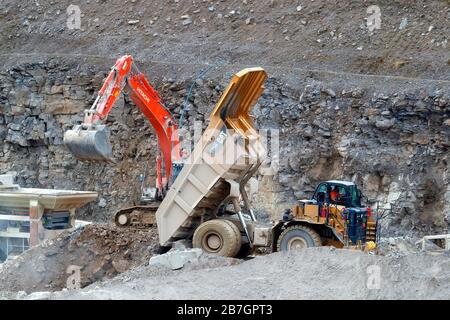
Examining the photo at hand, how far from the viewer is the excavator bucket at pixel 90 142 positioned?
37.8 ft

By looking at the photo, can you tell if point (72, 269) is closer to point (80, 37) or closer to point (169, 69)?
point (169, 69)

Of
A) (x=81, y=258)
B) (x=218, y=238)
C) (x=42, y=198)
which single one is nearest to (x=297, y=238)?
(x=218, y=238)

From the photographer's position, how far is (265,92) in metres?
18.0

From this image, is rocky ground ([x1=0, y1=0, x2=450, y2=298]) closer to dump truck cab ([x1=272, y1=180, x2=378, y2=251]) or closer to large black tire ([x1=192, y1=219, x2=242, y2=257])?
large black tire ([x1=192, y1=219, x2=242, y2=257])

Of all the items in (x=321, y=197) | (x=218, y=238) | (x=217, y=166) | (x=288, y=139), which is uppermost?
(x=288, y=139)

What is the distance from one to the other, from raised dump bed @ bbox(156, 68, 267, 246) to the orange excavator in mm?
1162

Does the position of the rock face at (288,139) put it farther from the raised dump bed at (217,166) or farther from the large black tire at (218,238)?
the large black tire at (218,238)

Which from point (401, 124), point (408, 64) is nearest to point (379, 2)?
point (408, 64)

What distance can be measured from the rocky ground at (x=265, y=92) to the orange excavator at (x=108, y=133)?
557mm

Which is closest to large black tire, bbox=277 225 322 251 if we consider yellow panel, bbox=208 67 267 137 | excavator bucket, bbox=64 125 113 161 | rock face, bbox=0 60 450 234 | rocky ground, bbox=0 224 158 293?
yellow panel, bbox=208 67 267 137

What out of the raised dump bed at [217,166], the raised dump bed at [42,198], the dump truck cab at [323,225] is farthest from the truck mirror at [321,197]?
the raised dump bed at [42,198]

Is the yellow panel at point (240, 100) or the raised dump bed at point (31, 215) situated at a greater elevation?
the yellow panel at point (240, 100)

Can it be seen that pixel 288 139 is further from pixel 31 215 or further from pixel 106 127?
pixel 106 127

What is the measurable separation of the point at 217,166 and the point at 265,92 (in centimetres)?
673
